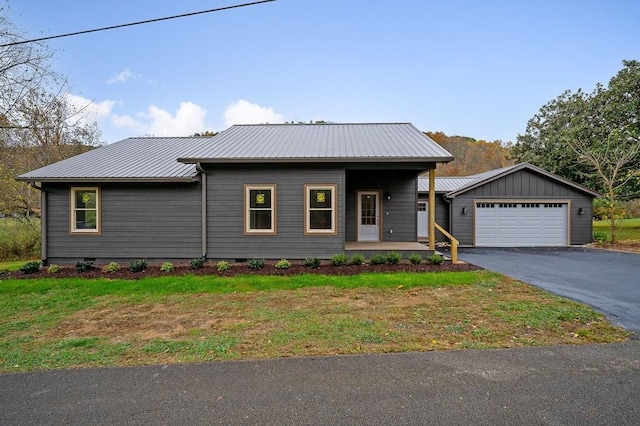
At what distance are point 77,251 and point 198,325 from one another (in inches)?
301

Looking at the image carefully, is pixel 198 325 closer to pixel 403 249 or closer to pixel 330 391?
pixel 330 391

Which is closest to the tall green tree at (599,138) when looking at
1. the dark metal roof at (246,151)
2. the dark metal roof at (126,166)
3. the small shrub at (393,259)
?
the dark metal roof at (246,151)

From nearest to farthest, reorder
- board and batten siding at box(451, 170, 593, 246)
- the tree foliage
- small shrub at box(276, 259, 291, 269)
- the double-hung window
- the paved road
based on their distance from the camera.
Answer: the paved road, small shrub at box(276, 259, 291, 269), the double-hung window, the tree foliage, board and batten siding at box(451, 170, 593, 246)

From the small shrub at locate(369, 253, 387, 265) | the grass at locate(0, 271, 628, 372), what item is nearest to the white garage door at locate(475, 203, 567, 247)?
the small shrub at locate(369, 253, 387, 265)

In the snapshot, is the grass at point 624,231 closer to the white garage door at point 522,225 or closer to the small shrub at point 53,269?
the white garage door at point 522,225

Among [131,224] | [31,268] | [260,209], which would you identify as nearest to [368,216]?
[260,209]

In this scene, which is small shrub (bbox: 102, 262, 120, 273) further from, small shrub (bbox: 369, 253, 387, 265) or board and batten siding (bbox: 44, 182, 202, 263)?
small shrub (bbox: 369, 253, 387, 265)

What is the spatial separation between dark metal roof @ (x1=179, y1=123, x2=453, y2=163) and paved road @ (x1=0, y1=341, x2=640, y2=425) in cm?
636

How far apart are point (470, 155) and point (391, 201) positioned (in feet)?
86.8

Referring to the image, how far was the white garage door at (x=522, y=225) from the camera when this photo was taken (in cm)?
1398

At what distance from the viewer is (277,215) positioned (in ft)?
30.8

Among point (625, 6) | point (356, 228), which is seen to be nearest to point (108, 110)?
point (356, 228)

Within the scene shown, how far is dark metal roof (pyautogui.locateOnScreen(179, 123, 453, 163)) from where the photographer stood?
29.6 feet

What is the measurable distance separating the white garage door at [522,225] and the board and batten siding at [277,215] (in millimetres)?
8697
